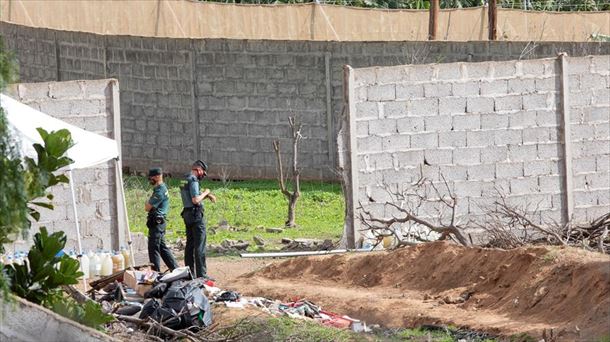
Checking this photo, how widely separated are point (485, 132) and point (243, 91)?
5821 millimetres

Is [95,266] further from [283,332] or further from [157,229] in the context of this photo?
[283,332]

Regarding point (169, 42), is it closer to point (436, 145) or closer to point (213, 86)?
point (213, 86)

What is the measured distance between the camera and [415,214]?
1922 centimetres

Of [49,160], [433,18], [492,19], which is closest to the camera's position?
[49,160]

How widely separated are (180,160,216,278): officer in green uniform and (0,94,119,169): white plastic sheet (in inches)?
40.1

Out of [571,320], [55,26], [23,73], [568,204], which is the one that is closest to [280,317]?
[571,320]

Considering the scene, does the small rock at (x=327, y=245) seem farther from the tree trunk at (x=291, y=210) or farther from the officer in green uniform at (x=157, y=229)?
the officer in green uniform at (x=157, y=229)

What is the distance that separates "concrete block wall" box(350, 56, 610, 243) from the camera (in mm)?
19094

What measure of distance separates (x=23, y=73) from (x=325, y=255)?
1179cm

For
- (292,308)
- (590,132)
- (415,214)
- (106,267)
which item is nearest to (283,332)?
(292,308)

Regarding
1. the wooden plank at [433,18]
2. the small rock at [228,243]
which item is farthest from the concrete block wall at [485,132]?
the wooden plank at [433,18]

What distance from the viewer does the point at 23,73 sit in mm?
28688

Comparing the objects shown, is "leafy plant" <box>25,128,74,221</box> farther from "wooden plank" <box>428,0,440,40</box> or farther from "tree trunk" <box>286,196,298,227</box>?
"wooden plank" <box>428,0,440,40</box>

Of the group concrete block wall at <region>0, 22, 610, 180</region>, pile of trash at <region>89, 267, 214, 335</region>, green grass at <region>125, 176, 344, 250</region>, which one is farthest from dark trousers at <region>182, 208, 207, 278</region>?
concrete block wall at <region>0, 22, 610, 180</region>
